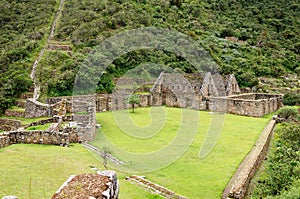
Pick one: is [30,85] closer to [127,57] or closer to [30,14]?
[127,57]

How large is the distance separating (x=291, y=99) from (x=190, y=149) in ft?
68.3

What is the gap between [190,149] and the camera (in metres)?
16.1

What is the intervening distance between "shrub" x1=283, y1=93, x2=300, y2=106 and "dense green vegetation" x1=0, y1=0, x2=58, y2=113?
24.2 metres

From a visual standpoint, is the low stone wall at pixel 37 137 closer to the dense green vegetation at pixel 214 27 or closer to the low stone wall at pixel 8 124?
the low stone wall at pixel 8 124

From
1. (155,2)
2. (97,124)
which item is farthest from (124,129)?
(155,2)

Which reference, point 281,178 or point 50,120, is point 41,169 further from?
point 50,120

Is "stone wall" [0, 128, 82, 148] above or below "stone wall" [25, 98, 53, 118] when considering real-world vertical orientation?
below

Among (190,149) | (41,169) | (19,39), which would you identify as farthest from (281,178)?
(19,39)

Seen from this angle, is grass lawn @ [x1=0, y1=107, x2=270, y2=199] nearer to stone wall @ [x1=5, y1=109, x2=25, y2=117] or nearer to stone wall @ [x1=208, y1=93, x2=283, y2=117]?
stone wall @ [x1=208, y1=93, x2=283, y2=117]

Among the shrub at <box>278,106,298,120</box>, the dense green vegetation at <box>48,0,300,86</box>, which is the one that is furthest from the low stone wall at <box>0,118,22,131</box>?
the shrub at <box>278,106,298,120</box>

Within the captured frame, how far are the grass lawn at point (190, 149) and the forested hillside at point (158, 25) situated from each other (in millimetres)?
12506

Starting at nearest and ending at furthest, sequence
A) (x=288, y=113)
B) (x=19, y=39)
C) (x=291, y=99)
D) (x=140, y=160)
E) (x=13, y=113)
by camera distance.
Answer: (x=140, y=160)
(x=288, y=113)
(x=13, y=113)
(x=291, y=99)
(x=19, y=39)

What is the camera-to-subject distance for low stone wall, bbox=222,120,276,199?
1110 cm

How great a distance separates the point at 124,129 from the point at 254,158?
8145 mm
